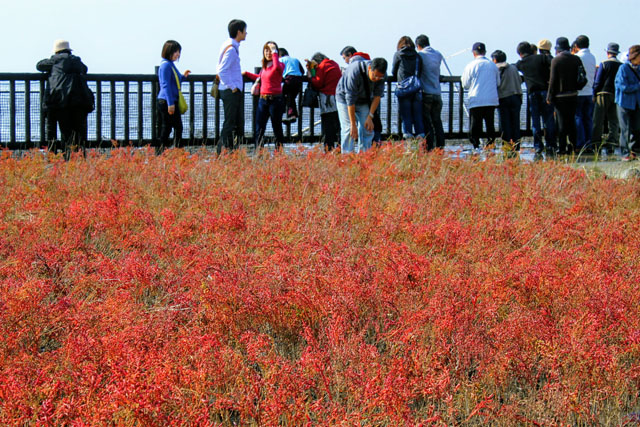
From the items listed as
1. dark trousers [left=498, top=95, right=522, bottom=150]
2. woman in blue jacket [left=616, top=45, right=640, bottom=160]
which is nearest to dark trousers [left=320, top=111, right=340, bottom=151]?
dark trousers [left=498, top=95, right=522, bottom=150]

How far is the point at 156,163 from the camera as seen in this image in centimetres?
1032

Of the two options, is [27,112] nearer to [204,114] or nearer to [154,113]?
[154,113]

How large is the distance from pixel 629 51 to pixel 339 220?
8862mm

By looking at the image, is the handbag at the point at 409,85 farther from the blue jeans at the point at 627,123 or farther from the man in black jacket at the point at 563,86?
the blue jeans at the point at 627,123

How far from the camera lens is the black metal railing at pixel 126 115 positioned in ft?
45.5

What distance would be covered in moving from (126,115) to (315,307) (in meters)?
11.0

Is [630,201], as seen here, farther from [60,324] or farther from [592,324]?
[60,324]

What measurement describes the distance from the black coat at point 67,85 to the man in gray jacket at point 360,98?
3.75m

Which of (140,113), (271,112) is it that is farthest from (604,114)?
(140,113)

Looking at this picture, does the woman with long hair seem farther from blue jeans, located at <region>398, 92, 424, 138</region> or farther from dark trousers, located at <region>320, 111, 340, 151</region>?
dark trousers, located at <region>320, 111, 340, 151</region>

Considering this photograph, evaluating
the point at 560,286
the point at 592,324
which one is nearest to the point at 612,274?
the point at 560,286

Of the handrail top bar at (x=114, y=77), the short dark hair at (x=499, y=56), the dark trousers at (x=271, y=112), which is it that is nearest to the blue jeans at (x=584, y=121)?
the short dark hair at (x=499, y=56)

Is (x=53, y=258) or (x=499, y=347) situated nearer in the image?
(x=499, y=347)

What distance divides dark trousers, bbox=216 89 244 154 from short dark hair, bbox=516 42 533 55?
5.67 metres
